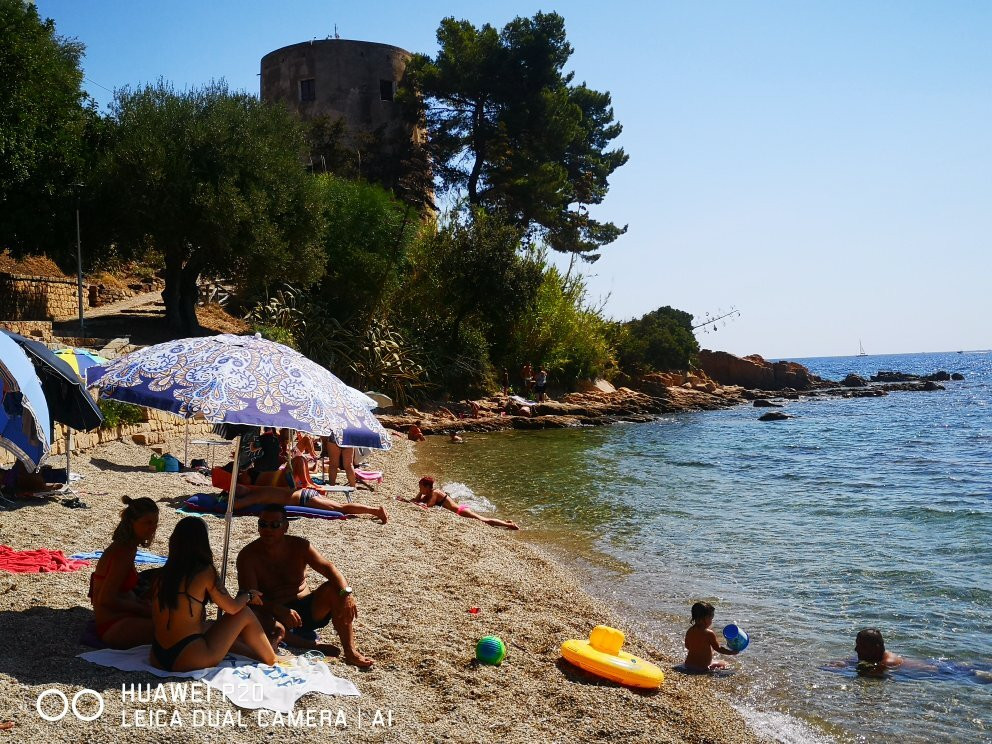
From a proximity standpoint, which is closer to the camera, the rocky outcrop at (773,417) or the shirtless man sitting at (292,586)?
the shirtless man sitting at (292,586)

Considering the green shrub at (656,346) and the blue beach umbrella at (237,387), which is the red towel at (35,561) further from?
the green shrub at (656,346)

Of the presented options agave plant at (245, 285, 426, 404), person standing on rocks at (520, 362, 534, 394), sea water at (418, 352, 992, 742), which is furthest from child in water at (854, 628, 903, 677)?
person standing on rocks at (520, 362, 534, 394)

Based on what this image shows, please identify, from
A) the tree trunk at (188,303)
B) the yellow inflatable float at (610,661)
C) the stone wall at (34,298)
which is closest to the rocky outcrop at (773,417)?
the tree trunk at (188,303)

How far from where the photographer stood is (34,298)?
23.0 metres

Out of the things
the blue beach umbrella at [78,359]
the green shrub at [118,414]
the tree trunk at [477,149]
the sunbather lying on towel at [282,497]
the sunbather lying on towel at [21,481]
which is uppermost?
the tree trunk at [477,149]

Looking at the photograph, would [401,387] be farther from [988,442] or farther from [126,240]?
[988,442]

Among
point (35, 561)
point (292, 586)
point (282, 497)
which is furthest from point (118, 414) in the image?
point (292, 586)

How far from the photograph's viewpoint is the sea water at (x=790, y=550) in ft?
22.2

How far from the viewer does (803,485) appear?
19.2 m

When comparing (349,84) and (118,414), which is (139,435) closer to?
(118,414)

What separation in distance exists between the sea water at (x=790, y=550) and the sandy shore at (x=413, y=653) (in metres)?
0.84

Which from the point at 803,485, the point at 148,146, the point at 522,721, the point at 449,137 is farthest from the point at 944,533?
the point at 449,137

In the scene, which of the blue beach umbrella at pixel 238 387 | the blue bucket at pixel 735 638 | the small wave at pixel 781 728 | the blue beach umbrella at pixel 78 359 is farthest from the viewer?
the blue beach umbrella at pixel 78 359

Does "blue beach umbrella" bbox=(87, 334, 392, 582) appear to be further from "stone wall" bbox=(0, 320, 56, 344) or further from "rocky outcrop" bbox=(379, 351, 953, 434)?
"rocky outcrop" bbox=(379, 351, 953, 434)
